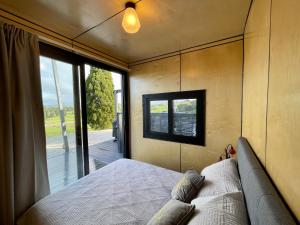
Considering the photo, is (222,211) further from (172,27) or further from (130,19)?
(172,27)

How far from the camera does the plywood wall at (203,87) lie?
211cm

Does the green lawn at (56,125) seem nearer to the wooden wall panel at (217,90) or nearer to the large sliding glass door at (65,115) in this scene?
the large sliding glass door at (65,115)

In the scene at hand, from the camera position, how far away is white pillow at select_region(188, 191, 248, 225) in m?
0.80

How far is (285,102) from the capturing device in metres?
0.63

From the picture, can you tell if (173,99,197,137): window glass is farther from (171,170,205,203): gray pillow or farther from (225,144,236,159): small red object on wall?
(171,170,205,203): gray pillow

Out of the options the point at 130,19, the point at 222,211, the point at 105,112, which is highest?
the point at 130,19

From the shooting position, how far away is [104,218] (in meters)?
1.16

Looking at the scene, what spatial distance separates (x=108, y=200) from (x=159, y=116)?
1798mm

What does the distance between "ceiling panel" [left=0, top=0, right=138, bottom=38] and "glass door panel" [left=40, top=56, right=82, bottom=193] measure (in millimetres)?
475

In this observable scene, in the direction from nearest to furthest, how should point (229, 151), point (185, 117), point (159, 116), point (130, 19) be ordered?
1. point (130, 19)
2. point (229, 151)
3. point (185, 117)
4. point (159, 116)

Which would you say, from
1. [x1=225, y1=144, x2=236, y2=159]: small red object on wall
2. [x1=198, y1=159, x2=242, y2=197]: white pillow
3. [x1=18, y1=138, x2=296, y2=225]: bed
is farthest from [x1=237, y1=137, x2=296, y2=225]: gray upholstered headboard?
[x1=225, y1=144, x2=236, y2=159]: small red object on wall

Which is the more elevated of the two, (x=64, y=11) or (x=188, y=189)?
(x=64, y=11)

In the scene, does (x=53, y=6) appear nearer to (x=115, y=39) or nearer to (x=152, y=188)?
(x=115, y=39)

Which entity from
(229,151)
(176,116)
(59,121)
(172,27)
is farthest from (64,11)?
(229,151)
